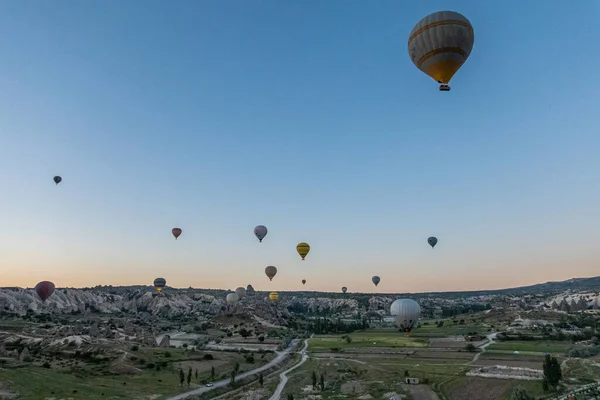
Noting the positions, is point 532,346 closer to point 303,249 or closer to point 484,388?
point 484,388

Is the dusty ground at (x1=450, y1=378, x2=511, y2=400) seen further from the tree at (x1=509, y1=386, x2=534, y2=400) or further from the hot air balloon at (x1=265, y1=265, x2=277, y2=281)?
the hot air balloon at (x1=265, y1=265, x2=277, y2=281)

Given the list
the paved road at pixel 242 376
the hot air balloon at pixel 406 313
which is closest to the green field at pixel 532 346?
the hot air balloon at pixel 406 313

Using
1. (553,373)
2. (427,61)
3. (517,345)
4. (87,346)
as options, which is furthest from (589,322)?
(87,346)

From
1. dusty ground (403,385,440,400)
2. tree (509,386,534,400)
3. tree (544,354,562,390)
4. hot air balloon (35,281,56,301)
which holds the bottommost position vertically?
dusty ground (403,385,440,400)

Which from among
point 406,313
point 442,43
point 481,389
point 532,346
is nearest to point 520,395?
point 481,389

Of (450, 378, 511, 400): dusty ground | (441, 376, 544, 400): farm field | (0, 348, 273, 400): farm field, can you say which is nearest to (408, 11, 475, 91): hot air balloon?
(441, 376, 544, 400): farm field

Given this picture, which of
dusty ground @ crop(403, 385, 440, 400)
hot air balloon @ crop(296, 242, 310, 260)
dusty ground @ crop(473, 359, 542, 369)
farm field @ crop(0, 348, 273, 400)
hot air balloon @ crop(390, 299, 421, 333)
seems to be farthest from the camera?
hot air balloon @ crop(296, 242, 310, 260)

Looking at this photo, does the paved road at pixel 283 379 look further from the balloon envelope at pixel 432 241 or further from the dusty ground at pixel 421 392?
the balloon envelope at pixel 432 241
